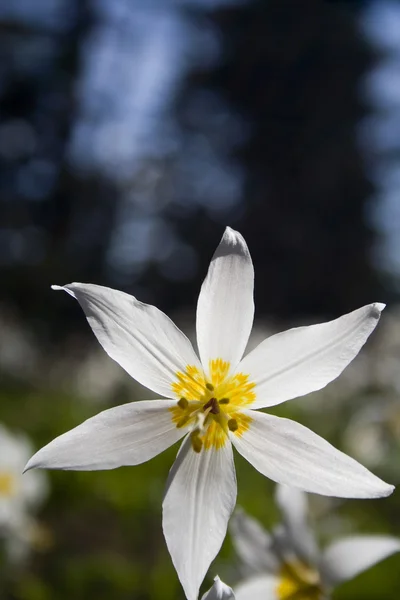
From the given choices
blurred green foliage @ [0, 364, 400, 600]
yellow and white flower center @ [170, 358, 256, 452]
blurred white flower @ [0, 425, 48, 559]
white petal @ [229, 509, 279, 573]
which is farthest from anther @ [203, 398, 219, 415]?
blurred white flower @ [0, 425, 48, 559]

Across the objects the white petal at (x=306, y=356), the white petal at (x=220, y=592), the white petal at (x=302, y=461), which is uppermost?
the white petal at (x=306, y=356)

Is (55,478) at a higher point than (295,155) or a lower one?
lower

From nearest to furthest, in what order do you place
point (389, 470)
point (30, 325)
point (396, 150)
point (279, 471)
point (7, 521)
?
point (279, 471) → point (7, 521) → point (389, 470) → point (30, 325) → point (396, 150)

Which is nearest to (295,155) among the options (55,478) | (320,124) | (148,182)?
(320,124)

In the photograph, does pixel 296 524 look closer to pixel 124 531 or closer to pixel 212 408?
pixel 212 408

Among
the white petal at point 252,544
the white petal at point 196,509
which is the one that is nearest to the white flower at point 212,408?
the white petal at point 196,509

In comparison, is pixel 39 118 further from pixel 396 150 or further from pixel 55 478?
pixel 55 478

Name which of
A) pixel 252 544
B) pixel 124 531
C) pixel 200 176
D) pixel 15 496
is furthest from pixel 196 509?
pixel 200 176

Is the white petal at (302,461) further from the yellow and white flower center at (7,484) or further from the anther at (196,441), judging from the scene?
the yellow and white flower center at (7,484)
